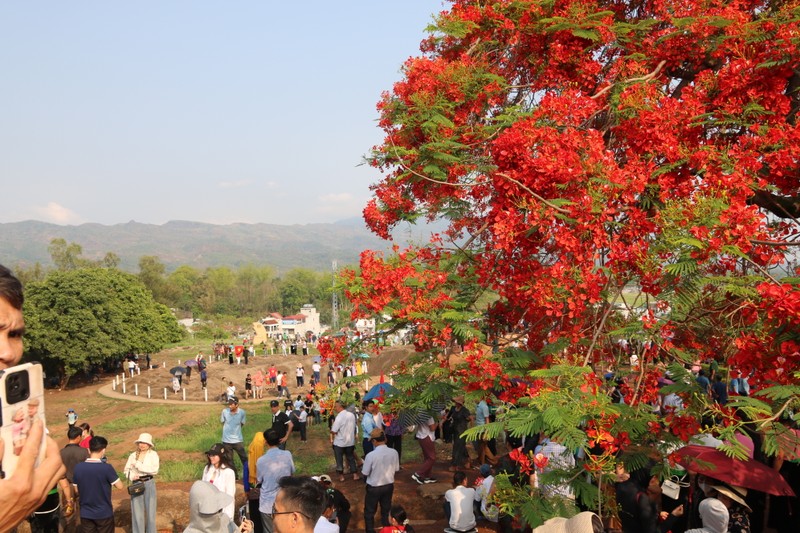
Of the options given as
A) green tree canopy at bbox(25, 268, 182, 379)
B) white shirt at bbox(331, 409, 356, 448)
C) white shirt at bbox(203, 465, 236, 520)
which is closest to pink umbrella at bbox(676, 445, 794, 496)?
white shirt at bbox(203, 465, 236, 520)

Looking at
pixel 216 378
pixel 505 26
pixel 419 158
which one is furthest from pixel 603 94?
pixel 216 378

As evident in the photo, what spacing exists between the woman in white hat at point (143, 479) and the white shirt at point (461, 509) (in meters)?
3.98

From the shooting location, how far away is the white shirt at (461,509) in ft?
24.1

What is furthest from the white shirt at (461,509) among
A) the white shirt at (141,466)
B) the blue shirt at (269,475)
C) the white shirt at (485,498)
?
the white shirt at (141,466)

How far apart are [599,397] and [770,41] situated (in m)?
4.09

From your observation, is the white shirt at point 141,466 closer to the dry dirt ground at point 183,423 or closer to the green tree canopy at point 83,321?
the dry dirt ground at point 183,423

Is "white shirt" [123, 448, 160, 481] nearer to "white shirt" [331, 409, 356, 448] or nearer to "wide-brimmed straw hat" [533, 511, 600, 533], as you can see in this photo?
"white shirt" [331, 409, 356, 448]

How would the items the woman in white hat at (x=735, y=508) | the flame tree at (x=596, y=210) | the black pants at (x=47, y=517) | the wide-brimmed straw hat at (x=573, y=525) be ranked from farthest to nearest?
the black pants at (x=47, y=517) → the woman in white hat at (x=735, y=508) → the flame tree at (x=596, y=210) → the wide-brimmed straw hat at (x=573, y=525)

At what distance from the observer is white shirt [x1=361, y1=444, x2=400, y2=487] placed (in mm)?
8453

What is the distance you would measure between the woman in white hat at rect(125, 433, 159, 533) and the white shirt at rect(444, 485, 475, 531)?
3.98 meters

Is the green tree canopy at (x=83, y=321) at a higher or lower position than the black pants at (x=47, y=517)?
lower

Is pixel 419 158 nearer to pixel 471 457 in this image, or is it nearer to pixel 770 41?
pixel 770 41

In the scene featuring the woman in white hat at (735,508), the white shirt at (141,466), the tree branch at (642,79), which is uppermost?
the tree branch at (642,79)

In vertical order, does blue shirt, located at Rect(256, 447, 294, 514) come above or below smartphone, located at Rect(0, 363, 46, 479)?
below
